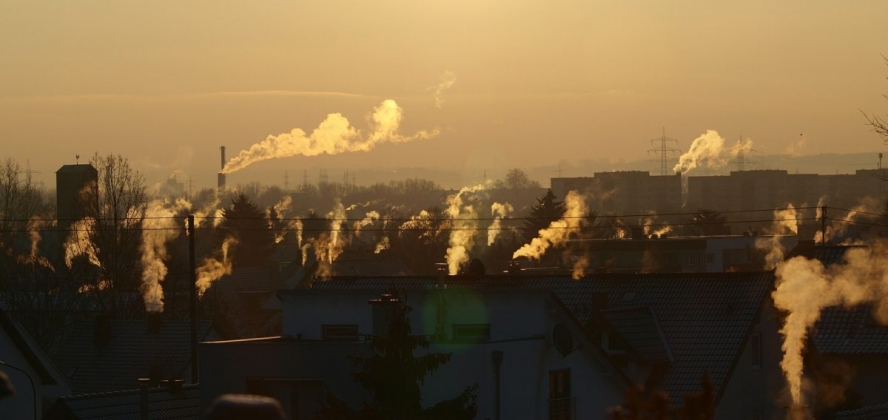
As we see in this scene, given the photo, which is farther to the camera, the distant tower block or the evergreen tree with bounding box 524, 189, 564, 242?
the evergreen tree with bounding box 524, 189, 564, 242

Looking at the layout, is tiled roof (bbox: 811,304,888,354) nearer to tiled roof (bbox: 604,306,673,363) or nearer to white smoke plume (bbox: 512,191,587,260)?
tiled roof (bbox: 604,306,673,363)

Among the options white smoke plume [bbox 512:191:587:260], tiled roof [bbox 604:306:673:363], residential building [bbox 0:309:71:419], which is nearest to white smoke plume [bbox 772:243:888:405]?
tiled roof [bbox 604:306:673:363]

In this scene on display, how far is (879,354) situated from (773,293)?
543 centimetres

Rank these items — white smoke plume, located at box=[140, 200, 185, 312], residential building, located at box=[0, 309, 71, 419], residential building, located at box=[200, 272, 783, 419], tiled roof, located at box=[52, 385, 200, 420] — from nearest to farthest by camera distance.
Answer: residential building, located at box=[200, 272, 783, 419] → tiled roof, located at box=[52, 385, 200, 420] → residential building, located at box=[0, 309, 71, 419] → white smoke plume, located at box=[140, 200, 185, 312]

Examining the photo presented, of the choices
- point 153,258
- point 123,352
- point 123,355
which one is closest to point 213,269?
point 153,258

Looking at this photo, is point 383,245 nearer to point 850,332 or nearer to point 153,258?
point 153,258

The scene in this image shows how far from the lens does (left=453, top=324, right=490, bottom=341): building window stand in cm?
3672

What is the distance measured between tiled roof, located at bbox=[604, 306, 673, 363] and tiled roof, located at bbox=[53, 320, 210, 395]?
65.9ft

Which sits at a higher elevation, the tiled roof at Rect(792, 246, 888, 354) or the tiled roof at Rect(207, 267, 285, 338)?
the tiled roof at Rect(792, 246, 888, 354)

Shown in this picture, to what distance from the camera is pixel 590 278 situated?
46156 millimetres

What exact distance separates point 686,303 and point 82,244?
52.6 m

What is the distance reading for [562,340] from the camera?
3481cm

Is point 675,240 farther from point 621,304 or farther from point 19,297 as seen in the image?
point 621,304

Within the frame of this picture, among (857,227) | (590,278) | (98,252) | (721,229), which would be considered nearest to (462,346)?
(590,278)
